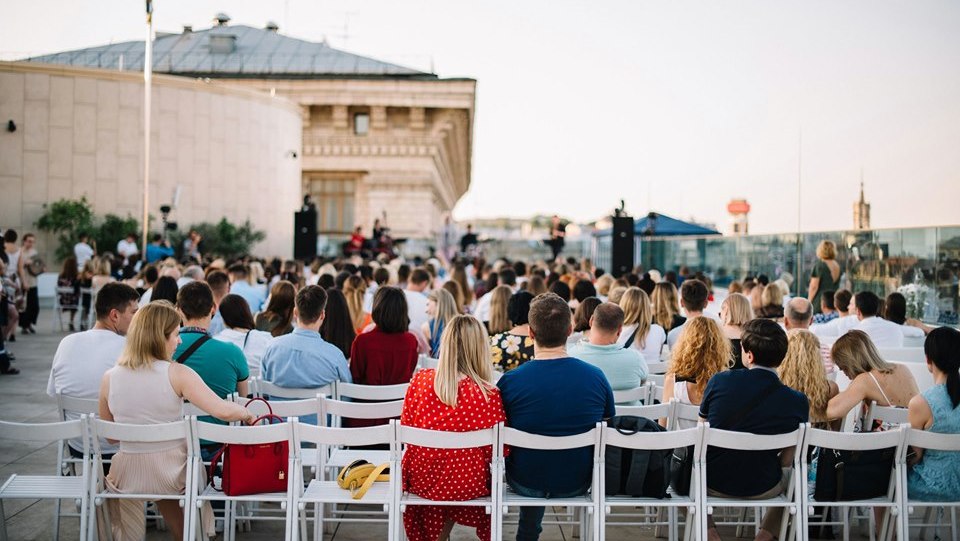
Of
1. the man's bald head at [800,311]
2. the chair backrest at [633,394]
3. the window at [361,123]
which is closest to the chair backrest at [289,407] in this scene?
the chair backrest at [633,394]

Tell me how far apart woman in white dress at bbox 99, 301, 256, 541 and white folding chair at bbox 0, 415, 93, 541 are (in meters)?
0.18

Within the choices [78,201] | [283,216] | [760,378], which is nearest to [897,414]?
[760,378]

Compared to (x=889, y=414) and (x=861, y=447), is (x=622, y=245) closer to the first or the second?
(x=889, y=414)

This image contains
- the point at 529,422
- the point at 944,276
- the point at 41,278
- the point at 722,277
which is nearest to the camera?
the point at 529,422

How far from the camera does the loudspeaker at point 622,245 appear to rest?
72.4 ft

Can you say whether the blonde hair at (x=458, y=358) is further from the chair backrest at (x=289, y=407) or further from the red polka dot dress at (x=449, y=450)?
the chair backrest at (x=289, y=407)

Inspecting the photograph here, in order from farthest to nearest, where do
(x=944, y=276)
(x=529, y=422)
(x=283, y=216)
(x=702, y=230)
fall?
(x=283, y=216), (x=702, y=230), (x=944, y=276), (x=529, y=422)

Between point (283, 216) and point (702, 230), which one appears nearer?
point (702, 230)

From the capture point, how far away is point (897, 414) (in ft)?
18.1

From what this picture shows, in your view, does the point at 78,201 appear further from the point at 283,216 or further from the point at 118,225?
the point at 283,216

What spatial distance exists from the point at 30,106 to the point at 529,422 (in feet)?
76.8

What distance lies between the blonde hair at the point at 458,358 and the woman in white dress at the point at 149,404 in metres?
1.24

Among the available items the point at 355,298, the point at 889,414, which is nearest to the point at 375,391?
the point at 889,414

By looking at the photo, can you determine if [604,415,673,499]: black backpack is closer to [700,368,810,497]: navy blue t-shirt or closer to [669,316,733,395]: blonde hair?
[700,368,810,497]: navy blue t-shirt
